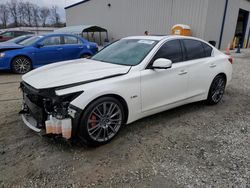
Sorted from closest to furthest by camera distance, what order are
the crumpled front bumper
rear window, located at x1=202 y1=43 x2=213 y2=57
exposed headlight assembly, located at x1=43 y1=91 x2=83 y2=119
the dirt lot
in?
the dirt lot < exposed headlight assembly, located at x1=43 y1=91 x2=83 y2=119 < the crumpled front bumper < rear window, located at x1=202 y1=43 x2=213 y2=57

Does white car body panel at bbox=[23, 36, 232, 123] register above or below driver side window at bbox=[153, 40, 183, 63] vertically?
below

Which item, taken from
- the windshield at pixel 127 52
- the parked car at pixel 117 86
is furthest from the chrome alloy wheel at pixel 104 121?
the windshield at pixel 127 52

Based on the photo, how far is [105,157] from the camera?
2.63 metres

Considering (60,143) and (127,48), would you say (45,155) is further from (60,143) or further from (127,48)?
(127,48)

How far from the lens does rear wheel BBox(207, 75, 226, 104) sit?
4.31 meters

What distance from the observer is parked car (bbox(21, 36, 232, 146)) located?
254cm

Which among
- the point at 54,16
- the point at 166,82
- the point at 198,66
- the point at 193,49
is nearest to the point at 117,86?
the point at 166,82

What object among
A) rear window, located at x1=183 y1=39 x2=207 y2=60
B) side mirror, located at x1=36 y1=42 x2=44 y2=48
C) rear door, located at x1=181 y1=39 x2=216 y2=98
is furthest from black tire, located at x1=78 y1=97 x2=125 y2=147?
side mirror, located at x1=36 y1=42 x2=44 y2=48

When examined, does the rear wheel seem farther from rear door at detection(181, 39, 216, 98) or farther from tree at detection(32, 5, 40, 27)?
tree at detection(32, 5, 40, 27)

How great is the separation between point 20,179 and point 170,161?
1768 mm

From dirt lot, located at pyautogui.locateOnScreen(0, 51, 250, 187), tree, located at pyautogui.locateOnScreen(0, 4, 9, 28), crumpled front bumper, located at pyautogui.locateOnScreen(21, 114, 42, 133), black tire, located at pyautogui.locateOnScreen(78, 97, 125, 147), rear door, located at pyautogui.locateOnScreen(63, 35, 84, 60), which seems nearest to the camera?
dirt lot, located at pyautogui.locateOnScreen(0, 51, 250, 187)

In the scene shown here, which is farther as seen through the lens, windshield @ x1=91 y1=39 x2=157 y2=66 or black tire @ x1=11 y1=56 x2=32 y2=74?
black tire @ x1=11 y1=56 x2=32 y2=74

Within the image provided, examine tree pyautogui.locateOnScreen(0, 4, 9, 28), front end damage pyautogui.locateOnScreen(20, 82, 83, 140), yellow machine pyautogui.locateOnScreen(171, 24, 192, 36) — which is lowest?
front end damage pyautogui.locateOnScreen(20, 82, 83, 140)

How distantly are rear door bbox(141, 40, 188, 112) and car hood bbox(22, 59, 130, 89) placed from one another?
0.42 meters
